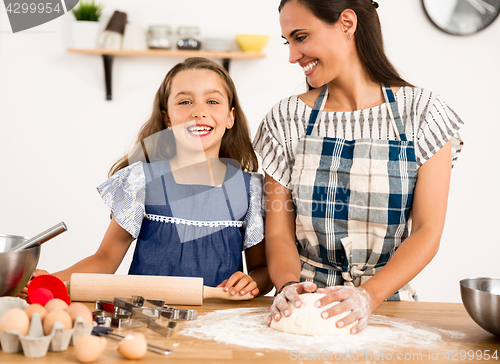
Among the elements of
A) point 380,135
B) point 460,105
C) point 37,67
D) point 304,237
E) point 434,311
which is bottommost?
point 434,311

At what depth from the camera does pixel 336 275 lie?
1.17 metres

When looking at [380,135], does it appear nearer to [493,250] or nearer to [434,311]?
[434,311]

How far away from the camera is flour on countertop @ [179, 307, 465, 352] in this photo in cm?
73

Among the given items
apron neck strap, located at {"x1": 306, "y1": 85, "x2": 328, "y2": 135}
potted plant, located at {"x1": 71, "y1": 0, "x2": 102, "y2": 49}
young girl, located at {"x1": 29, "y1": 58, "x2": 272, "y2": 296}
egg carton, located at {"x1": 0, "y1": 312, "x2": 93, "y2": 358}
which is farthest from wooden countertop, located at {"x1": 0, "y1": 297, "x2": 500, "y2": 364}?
potted plant, located at {"x1": 71, "y1": 0, "x2": 102, "y2": 49}

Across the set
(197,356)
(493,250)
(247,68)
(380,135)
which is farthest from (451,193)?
(197,356)

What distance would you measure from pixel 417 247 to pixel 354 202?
195mm

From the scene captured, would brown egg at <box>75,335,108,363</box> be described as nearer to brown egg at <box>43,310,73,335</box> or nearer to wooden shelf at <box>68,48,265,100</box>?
brown egg at <box>43,310,73,335</box>

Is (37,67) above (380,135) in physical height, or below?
above

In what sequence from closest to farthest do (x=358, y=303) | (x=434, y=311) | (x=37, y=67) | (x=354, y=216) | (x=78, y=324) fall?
(x=78, y=324), (x=358, y=303), (x=434, y=311), (x=354, y=216), (x=37, y=67)

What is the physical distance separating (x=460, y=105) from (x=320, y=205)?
1931mm

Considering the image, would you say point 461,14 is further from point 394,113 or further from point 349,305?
point 349,305

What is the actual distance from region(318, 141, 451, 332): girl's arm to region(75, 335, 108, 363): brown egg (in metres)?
0.38

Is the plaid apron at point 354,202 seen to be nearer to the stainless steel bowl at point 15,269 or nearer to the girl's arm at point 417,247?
the girl's arm at point 417,247

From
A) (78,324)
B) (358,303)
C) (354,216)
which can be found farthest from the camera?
(354,216)
